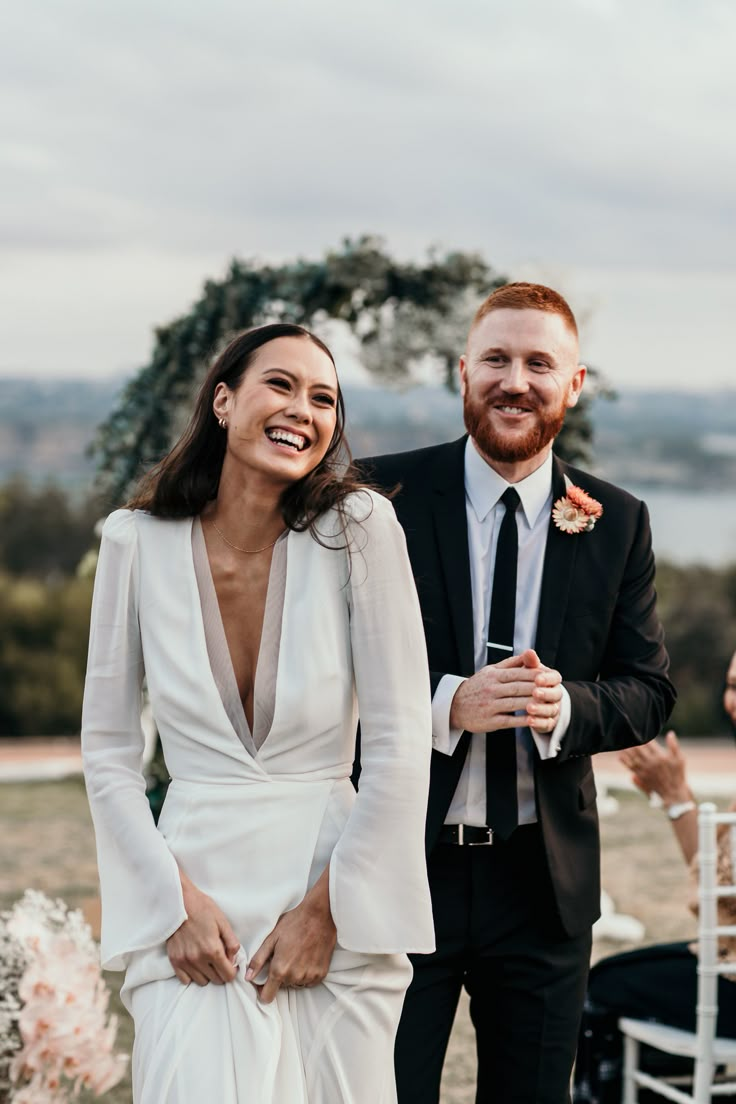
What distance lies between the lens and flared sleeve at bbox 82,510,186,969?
237 cm

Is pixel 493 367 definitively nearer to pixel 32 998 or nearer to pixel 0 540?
pixel 32 998

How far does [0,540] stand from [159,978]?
692 inches

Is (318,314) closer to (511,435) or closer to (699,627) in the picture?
(511,435)

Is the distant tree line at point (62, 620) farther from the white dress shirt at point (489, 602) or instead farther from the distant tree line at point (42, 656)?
the white dress shirt at point (489, 602)

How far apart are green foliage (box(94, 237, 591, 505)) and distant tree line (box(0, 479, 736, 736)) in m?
7.32

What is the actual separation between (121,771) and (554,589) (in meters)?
1.06

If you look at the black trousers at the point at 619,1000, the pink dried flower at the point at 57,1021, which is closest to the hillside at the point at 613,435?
the black trousers at the point at 619,1000

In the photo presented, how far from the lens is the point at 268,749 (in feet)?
7.89

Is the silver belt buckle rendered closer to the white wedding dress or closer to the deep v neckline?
the white wedding dress

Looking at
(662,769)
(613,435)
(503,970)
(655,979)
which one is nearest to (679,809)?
(662,769)

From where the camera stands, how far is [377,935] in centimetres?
236

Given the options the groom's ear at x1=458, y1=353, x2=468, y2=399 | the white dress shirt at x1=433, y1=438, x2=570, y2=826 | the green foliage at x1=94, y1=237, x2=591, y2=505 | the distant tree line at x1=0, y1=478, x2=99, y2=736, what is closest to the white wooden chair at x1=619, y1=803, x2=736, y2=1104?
the white dress shirt at x1=433, y1=438, x2=570, y2=826

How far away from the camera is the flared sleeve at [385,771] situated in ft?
7.72

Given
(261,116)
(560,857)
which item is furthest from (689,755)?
(560,857)
